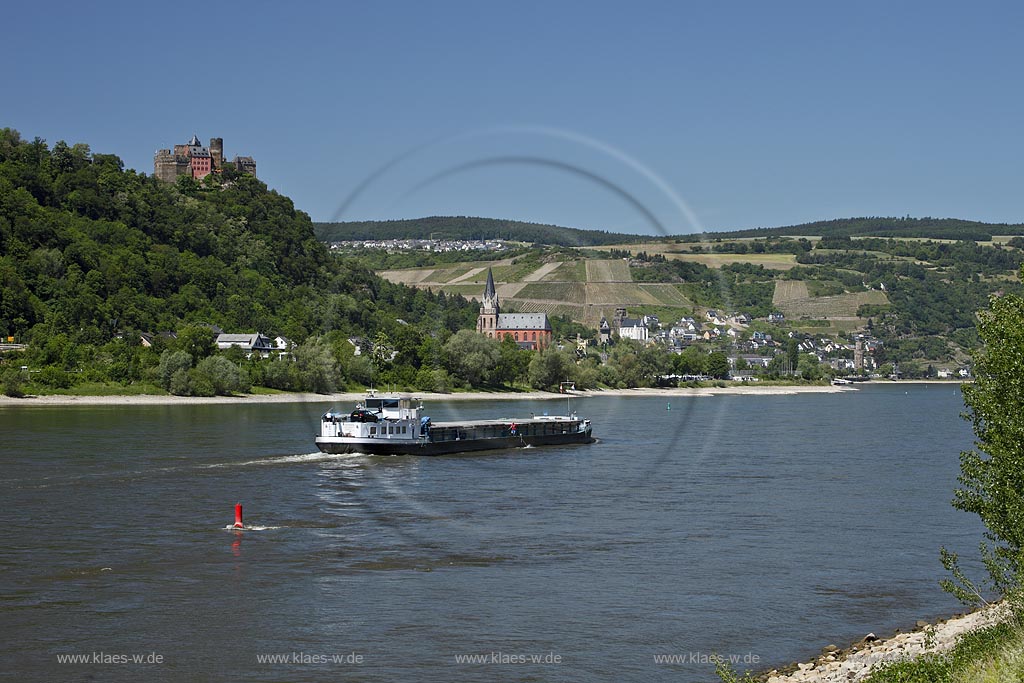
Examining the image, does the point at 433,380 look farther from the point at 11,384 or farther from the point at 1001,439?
the point at 1001,439

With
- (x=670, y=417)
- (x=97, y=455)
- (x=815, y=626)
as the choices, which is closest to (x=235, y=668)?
(x=815, y=626)

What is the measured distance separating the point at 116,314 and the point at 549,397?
4509 centimetres

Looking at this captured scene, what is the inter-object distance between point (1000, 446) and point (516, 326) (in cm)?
8076

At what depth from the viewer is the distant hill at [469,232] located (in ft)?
91.6

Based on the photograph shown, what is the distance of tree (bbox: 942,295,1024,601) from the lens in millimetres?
22516

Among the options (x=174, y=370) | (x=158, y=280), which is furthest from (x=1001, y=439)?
(x=158, y=280)

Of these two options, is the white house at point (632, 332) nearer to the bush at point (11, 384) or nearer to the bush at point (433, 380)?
the bush at point (433, 380)

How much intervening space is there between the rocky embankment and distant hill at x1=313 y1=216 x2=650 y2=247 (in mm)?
9343

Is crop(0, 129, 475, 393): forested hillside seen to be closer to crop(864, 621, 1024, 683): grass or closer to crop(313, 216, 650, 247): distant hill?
crop(313, 216, 650, 247): distant hill

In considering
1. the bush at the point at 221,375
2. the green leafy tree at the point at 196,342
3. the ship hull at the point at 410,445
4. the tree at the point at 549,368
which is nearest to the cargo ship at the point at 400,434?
the ship hull at the point at 410,445

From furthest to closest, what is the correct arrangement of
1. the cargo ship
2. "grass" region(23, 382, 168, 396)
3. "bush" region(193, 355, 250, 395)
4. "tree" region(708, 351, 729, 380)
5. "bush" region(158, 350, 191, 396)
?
"tree" region(708, 351, 729, 380) → "bush" region(193, 355, 250, 395) → "bush" region(158, 350, 191, 396) → "grass" region(23, 382, 168, 396) → the cargo ship

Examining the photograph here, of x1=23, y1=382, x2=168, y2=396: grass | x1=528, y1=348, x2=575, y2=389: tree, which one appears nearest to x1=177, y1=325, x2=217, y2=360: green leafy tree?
x1=23, y1=382, x2=168, y2=396: grass

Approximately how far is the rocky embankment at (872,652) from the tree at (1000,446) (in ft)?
3.14

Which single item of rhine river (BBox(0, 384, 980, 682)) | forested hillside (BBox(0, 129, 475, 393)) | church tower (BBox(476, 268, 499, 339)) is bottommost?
rhine river (BBox(0, 384, 980, 682))
